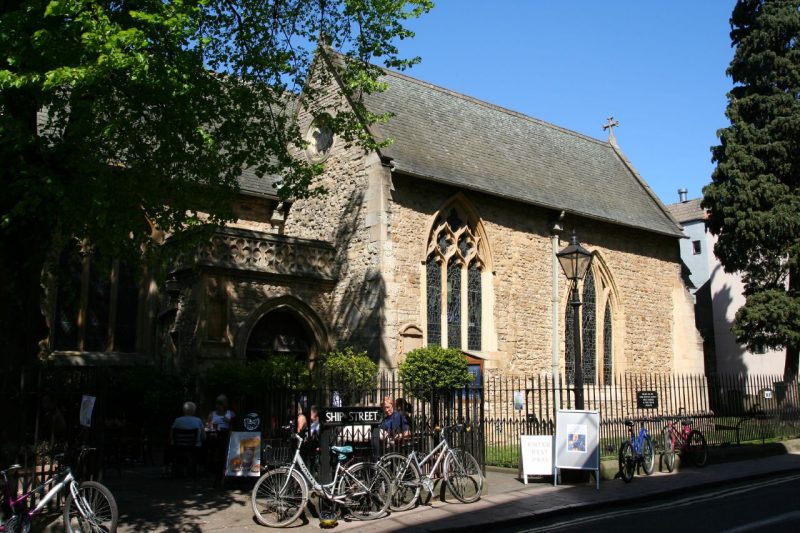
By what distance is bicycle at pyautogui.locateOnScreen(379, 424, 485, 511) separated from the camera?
10.2 m

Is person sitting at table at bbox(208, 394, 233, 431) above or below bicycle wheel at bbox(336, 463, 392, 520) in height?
above

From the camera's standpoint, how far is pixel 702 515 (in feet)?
31.8

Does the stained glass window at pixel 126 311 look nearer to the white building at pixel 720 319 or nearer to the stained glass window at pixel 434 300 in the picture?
the stained glass window at pixel 434 300

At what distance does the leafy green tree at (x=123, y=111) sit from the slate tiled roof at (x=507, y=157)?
556 centimetres

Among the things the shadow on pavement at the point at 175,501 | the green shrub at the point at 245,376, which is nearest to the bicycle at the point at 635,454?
the green shrub at the point at 245,376

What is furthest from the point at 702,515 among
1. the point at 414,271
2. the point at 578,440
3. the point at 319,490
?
the point at 414,271

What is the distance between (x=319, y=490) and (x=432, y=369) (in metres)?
7.54

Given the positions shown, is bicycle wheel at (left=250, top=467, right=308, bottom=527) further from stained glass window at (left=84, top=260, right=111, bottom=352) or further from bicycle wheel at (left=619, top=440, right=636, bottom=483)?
stained glass window at (left=84, top=260, right=111, bottom=352)

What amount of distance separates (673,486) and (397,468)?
4.92m

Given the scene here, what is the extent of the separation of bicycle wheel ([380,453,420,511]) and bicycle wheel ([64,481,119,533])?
11.6ft

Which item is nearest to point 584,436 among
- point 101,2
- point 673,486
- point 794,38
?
point 673,486

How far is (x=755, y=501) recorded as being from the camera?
10734mm

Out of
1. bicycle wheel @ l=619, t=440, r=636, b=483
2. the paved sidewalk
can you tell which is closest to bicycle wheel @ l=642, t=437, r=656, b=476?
the paved sidewalk

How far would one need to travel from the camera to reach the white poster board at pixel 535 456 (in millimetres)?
12469
